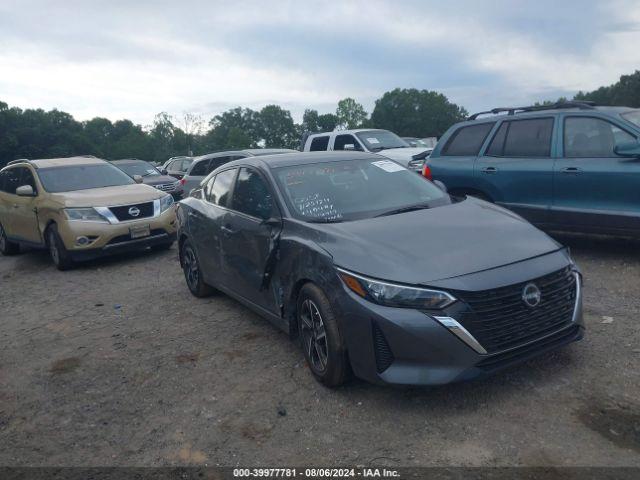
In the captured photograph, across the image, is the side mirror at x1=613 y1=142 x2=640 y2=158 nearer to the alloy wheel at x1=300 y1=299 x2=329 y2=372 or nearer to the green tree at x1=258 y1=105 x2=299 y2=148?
the alloy wheel at x1=300 y1=299 x2=329 y2=372

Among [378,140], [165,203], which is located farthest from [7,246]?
[378,140]

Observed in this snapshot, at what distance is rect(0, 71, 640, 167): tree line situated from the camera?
70250mm

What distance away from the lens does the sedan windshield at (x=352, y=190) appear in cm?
466

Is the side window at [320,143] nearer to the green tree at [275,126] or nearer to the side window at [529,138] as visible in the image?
the side window at [529,138]

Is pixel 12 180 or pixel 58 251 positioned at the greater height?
pixel 12 180

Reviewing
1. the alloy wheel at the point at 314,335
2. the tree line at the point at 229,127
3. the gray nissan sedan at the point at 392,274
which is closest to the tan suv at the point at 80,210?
the gray nissan sedan at the point at 392,274

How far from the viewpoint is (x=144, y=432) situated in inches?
150

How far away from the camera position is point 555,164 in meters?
7.07

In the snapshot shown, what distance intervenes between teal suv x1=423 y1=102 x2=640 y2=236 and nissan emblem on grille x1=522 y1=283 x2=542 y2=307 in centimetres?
339

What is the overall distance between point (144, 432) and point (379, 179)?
9.16 feet

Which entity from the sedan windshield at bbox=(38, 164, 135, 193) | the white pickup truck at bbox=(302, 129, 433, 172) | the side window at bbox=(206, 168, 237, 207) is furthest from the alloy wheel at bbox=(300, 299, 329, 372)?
the white pickup truck at bbox=(302, 129, 433, 172)

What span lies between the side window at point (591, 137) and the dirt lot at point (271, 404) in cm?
160

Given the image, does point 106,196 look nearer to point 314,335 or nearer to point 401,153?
point 314,335

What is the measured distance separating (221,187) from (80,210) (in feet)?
13.2
